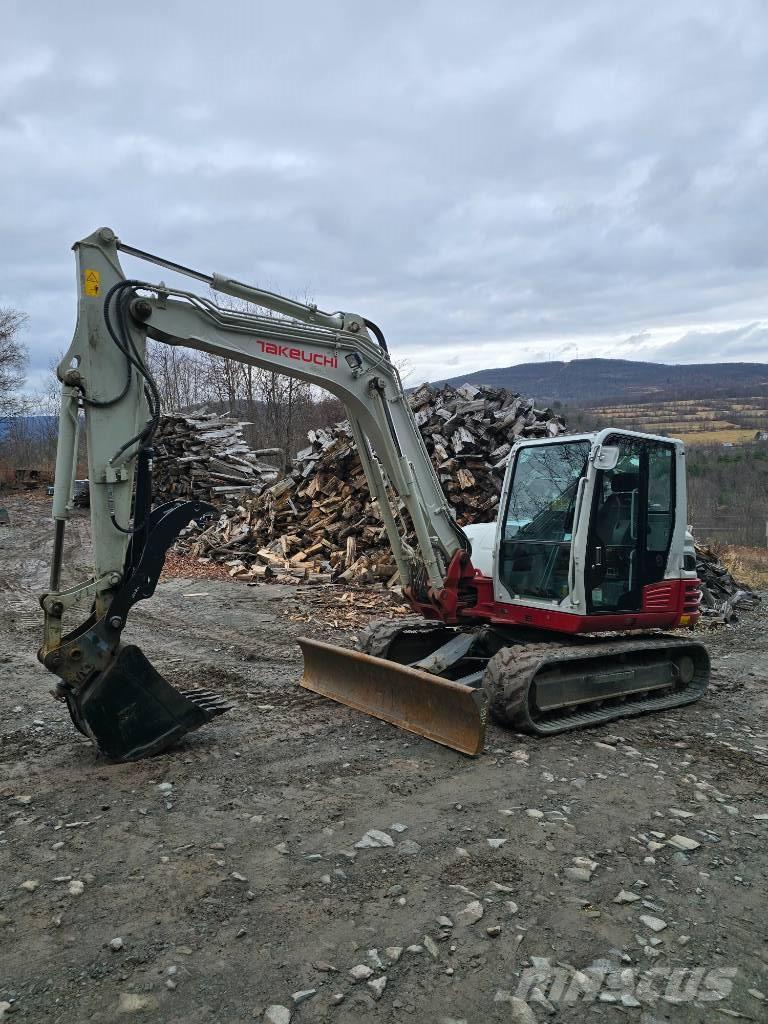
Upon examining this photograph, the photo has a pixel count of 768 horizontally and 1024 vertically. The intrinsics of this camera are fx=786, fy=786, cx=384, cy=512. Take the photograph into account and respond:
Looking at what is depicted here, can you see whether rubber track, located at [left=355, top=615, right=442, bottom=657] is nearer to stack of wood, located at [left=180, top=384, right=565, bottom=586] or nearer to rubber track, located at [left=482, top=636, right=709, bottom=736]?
rubber track, located at [left=482, top=636, right=709, bottom=736]

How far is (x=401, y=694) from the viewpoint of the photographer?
612 centimetres

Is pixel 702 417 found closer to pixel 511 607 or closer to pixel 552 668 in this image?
pixel 511 607

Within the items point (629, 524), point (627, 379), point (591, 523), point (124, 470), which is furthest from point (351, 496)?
point (627, 379)

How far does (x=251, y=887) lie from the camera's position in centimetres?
376

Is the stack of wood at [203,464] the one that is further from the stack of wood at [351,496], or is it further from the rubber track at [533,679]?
the rubber track at [533,679]

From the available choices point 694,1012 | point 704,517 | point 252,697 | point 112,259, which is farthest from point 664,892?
point 704,517

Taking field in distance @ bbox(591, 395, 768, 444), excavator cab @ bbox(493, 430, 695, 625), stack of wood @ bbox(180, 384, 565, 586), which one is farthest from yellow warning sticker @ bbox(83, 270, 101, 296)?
field in distance @ bbox(591, 395, 768, 444)

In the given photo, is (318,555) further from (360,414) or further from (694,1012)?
(694,1012)

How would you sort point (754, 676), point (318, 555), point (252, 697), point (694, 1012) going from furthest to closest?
1. point (318, 555)
2. point (754, 676)
3. point (252, 697)
4. point (694, 1012)

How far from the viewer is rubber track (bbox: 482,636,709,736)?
5867mm

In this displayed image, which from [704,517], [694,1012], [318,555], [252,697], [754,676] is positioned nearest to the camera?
[694,1012]

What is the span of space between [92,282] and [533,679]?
167 inches

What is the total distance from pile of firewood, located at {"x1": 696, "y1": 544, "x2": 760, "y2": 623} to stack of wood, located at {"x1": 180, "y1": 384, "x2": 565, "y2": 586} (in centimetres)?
337

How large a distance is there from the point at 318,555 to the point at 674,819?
9585 mm
